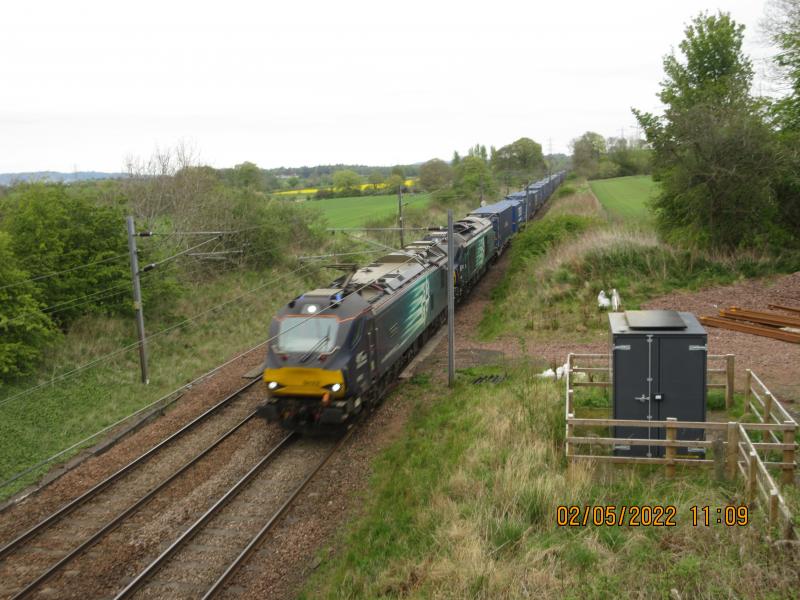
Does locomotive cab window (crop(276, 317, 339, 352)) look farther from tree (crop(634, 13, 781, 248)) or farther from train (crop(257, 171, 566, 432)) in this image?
tree (crop(634, 13, 781, 248))

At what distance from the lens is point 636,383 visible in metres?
10.2

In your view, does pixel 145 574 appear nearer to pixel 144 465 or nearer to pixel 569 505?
pixel 144 465

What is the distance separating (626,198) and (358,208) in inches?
990

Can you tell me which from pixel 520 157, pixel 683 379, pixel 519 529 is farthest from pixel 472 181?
pixel 519 529

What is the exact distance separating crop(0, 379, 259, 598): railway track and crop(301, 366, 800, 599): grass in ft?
13.0

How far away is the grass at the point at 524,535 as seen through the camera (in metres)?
6.59

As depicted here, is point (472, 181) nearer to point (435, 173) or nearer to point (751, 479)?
point (435, 173)

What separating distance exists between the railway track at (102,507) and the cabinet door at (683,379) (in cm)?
929

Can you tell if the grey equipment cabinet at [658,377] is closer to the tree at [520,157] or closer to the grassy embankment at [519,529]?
the grassy embankment at [519,529]

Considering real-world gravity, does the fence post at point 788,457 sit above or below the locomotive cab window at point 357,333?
below

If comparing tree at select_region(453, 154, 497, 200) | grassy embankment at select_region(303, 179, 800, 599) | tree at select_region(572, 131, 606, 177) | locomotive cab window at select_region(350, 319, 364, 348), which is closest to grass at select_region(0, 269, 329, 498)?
locomotive cab window at select_region(350, 319, 364, 348)

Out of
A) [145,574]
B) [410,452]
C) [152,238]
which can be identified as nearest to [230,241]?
[152,238]

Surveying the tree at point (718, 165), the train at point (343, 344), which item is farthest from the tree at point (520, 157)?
the train at point (343, 344)

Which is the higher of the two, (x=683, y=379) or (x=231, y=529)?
(x=683, y=379)
